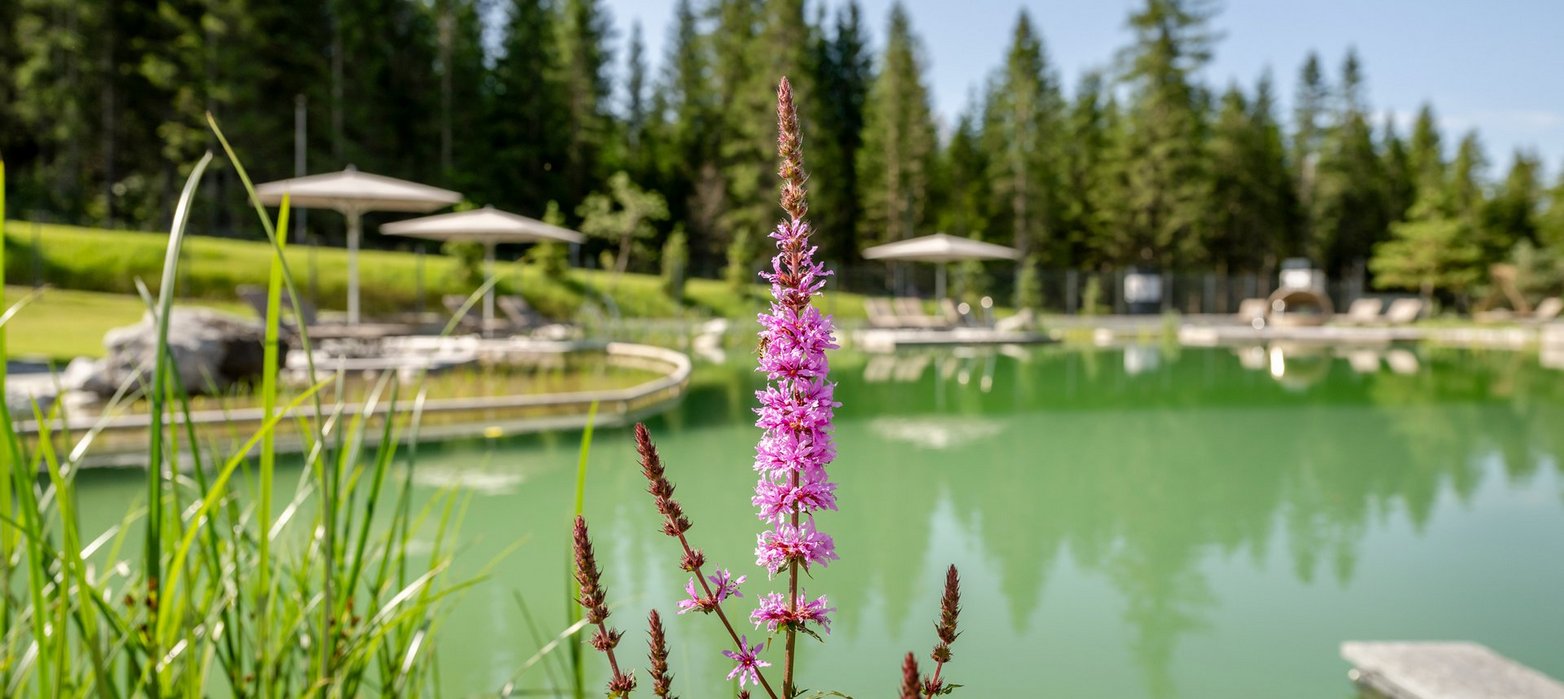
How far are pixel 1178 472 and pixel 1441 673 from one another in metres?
4.03

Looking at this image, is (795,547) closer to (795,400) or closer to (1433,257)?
(795,400)

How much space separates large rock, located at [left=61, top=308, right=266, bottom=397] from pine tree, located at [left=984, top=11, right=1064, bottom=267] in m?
31.1

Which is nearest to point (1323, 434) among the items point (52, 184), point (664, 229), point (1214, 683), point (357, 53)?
point (1214, 683)

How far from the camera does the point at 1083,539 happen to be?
5.22 meters

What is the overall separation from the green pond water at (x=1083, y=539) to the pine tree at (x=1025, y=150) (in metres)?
26.3

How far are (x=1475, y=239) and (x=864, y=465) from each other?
37.4 meters

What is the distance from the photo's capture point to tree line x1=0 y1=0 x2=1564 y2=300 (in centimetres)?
2795

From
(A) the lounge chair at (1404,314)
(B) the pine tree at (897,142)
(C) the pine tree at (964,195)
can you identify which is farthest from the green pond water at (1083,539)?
(C) the pine tree at (964,195)

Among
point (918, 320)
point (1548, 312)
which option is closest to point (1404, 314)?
point (1548, 312)

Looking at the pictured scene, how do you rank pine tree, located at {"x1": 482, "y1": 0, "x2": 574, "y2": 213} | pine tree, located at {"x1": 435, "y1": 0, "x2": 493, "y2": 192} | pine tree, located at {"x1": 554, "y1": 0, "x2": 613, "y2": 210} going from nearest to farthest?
pine tree, located at {"x1": 435, "y1": 0, "x2": 493, "y2": 192}
pine tree, located at {"x1": 482, "y1": 0, "x2": 574, "y2": 213}
pine tree, located at {"x1": 554, "y1": 0, "x2": 613, "y2": 210}

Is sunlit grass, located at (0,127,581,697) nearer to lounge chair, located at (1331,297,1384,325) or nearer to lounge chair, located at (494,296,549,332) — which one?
lounge chair, located at (494,296,549,332)

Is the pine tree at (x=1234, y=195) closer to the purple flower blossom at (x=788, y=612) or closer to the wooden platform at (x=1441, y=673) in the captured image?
the wooden platform at (x=1441, y=673)

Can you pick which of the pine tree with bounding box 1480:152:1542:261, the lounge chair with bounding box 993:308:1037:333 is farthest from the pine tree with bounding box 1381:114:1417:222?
the lounge chair with bounding box 993:308:1037:333

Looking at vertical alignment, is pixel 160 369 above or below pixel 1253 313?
below
